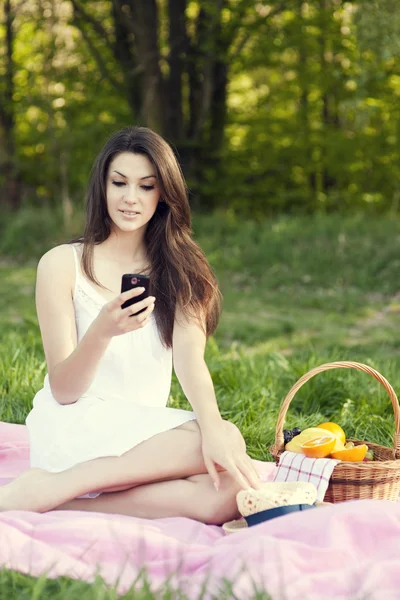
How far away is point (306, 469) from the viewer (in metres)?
2.99

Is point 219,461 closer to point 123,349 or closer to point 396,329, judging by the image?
point 123,349

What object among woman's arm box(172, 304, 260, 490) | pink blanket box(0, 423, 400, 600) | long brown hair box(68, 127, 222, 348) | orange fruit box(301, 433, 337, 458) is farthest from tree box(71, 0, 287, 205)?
pink blanket box(0, 423, 400, 600)

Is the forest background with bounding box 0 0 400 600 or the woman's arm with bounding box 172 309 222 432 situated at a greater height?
the forest background with bounding box 0 0 400 600

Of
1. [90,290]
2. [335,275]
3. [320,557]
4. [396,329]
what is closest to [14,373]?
[90,290]

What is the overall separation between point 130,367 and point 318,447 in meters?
0.76

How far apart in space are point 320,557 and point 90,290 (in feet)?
4.45

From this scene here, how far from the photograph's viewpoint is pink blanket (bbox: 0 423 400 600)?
2312 millimetres

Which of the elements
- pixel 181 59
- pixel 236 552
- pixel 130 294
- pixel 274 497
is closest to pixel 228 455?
pixel 274 497

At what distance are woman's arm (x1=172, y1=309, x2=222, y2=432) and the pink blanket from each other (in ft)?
1.31

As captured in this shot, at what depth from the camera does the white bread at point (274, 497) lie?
276 cm

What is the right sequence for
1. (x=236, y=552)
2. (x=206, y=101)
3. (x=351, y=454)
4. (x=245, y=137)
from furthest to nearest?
1. (x=245, y=137)
2. (x=206, y=101)
3. (x=351, y=454)
4. (x=236, y=552)

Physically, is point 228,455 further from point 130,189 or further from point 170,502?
point 130,189

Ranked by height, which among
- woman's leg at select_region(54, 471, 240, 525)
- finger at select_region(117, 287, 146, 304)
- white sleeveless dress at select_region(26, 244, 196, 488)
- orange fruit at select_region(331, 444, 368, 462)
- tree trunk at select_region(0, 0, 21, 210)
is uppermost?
tree trunk at select_region(0, 0, 21, 210)

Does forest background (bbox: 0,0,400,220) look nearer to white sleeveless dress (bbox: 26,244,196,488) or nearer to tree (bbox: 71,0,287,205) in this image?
tree (bbox: 71,0,287,205)
